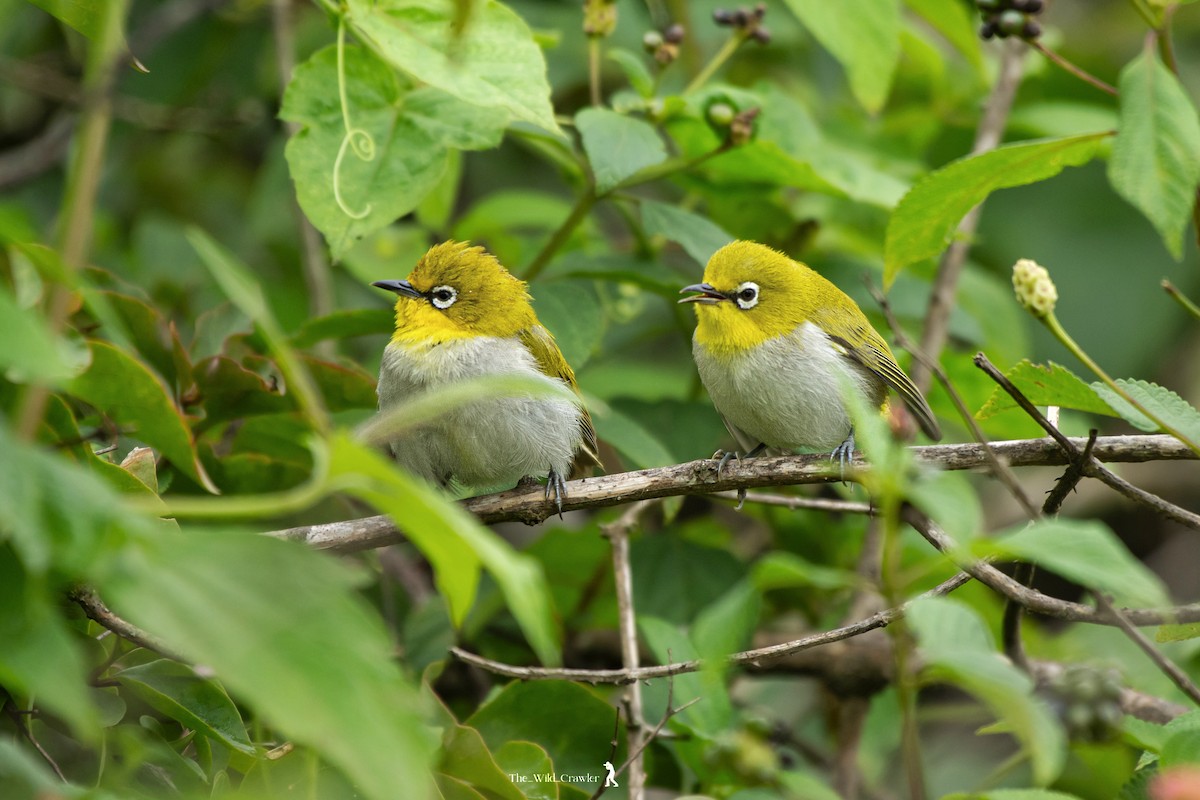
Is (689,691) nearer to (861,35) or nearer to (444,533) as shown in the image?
(444,533)

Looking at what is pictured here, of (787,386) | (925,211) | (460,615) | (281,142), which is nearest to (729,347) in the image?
(787,386)

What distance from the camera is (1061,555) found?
1512 mm

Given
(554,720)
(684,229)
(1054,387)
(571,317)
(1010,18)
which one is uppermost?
(1010,18)

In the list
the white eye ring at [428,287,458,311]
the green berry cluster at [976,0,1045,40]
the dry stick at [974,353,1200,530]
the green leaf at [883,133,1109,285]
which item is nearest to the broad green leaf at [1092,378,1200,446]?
the dry stick at [974,353,1200,530]

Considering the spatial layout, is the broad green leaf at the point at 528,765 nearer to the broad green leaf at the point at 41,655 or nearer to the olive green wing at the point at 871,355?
the broad green leaf at the point at 41,655

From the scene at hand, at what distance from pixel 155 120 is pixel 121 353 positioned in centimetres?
Result: 194

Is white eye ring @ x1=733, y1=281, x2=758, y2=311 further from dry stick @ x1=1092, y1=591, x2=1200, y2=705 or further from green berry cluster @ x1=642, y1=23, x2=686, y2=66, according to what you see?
dry stick @ x1=1092, y1=591, x2=1200, y2=705

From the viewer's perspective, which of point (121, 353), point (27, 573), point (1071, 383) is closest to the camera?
point (27, 573)

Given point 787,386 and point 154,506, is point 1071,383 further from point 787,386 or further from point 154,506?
point 154,506

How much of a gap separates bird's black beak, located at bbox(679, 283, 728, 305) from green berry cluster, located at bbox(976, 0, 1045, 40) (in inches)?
47.2

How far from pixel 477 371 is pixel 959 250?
83.9 inches

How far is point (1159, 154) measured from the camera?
115 inches

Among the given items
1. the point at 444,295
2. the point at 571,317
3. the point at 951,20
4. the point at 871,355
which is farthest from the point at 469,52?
the point at 951,20

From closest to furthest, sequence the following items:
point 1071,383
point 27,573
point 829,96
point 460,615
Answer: point 460,615 < point 27,573 < point 1071,383 < point 829,96
